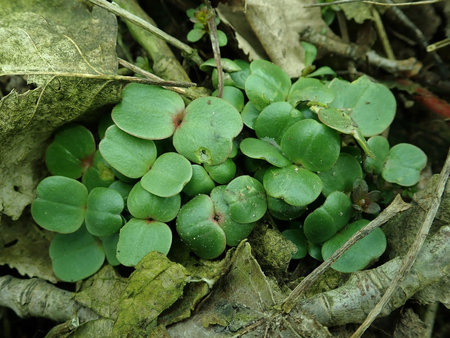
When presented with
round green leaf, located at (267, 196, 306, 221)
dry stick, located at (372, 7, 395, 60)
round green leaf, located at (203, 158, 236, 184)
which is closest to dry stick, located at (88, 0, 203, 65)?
round green leaf, located at (203, 158, 236, 184)

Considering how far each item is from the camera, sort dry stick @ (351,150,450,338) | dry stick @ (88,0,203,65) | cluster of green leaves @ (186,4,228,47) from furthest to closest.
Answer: cluster of green leaves @ (186,4,228,47)
dry stick @ (88,0,203,65)
dry stick @ (351,150,450,338)

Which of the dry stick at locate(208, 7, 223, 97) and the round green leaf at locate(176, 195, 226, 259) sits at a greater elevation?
the dry stick at locate(208, 7, 223, 97)

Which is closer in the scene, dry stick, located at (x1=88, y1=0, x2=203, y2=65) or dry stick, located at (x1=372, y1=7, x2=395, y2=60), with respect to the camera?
dry stick, located at (x1=88, y1=0, x2=203, y2=65)

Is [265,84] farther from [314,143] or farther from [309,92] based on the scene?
[314,143]

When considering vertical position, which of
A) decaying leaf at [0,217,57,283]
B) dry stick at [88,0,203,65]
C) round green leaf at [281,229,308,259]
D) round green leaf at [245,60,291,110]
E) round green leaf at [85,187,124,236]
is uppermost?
round green leaf at [245,60,291,110]

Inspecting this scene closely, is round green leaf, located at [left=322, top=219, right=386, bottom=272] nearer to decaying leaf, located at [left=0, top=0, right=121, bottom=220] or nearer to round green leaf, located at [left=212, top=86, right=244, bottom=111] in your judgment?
round green leaf, located at [left=212, top=86, right=244, bottom=111]

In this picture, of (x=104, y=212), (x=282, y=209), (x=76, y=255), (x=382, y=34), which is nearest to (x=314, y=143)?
(x=282, y=209)

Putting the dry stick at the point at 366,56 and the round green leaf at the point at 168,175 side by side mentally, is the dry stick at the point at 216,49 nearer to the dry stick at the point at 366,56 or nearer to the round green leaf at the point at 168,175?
the round green leaf at the point at 168,175

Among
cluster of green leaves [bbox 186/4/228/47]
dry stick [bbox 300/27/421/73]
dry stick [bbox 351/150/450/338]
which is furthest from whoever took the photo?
dry stick [bbox 300/27/421/73]

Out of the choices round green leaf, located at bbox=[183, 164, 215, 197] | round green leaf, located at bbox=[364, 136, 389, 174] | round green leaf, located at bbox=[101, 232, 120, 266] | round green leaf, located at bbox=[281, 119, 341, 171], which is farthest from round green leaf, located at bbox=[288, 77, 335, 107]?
round green leaf, located at bbox=[101, 232, 120, 266]
